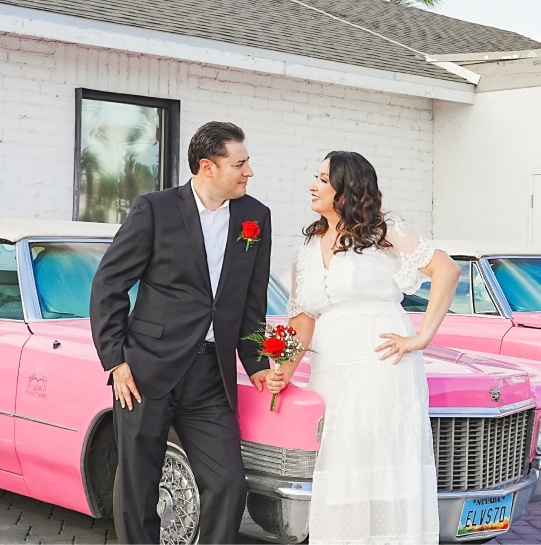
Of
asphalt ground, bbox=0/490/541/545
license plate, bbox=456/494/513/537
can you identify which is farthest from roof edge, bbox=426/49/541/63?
license plate, bbox=456/494/513/537

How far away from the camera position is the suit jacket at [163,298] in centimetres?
441

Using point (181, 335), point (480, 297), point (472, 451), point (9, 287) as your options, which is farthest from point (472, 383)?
point (480, 297)

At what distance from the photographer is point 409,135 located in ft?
44.4

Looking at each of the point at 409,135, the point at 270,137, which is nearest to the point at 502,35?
the point at 409,135

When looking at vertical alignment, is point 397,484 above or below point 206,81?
below

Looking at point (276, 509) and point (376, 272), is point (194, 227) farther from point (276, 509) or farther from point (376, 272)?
point (276, 509)

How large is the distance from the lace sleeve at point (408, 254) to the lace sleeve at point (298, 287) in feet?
1.25

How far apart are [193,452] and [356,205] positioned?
3.66 feet

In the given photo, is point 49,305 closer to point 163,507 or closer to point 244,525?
point 163,507

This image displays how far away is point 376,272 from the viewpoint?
4.61m

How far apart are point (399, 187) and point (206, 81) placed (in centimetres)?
282

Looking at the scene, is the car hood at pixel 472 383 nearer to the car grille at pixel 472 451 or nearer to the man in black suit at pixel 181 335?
the car grille at pixel 472 451

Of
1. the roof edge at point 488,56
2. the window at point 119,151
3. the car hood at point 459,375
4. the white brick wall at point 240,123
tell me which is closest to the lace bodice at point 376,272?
the car hood at point 459,375

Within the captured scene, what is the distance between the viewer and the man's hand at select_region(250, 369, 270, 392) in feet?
15.4
